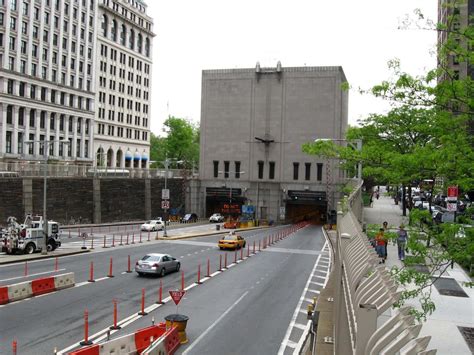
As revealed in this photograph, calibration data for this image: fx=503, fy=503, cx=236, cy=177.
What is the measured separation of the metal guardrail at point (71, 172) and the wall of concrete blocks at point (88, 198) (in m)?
0.97

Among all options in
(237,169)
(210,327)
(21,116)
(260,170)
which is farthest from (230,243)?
(21,116)

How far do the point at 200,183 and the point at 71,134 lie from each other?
85.0ft

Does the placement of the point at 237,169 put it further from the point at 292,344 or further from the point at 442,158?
the point at 442,158

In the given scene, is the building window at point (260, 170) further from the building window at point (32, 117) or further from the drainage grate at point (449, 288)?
the drainage grate at point (449, 288)

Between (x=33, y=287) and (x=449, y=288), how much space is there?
1821 centimetres

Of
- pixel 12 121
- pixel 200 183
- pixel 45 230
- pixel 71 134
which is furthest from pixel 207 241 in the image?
pixel 71 134

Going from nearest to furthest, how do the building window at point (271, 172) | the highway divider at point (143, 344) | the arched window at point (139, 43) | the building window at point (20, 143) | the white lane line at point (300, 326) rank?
the highway divider at point (143, 344), the white lane line at point (300, 326), the building window at point (20, 143), the building window at point (271, 172), the arched window at point (139, 43)

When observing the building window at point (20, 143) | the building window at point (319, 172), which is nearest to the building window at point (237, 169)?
the building window at point (319, 172)

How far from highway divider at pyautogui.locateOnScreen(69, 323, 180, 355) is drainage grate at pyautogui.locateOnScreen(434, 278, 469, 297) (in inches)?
484

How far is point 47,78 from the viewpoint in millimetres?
83250

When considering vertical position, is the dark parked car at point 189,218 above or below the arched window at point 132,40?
below

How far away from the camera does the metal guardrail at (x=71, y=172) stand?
56406 millimetres

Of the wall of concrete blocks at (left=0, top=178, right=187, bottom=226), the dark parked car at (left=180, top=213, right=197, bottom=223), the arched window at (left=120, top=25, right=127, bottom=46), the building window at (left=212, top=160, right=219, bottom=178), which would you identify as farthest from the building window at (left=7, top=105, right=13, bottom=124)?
the arched window at (left=120, top=25, right=127, bottom=46)

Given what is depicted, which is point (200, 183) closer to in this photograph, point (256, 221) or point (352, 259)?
point (256, 221)
